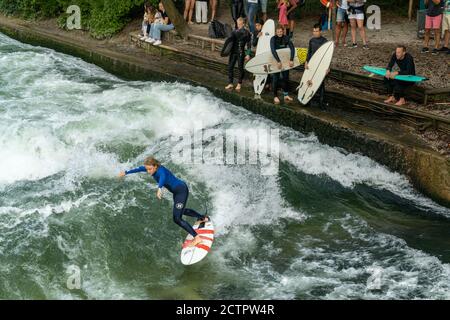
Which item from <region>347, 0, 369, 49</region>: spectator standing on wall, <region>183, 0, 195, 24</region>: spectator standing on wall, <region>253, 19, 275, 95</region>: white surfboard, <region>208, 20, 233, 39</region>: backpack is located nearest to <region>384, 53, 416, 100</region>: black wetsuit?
<region>253, 19, 275, 95</region>: white surfboard

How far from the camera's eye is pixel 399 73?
10578 mm

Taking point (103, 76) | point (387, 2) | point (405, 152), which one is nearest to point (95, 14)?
point (103, 76)

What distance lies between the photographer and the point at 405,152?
9.36 m

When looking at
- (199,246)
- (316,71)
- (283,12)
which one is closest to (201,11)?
(283,12)

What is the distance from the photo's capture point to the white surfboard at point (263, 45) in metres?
11.9

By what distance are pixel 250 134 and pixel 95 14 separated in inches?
382

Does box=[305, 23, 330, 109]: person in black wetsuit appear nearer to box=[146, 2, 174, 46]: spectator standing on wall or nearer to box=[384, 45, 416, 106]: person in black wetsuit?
box=[384, 45, 416, 106]: person in black wetsuit

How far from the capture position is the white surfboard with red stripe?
7.62 meters

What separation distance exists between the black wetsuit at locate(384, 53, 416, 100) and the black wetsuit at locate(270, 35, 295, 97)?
1.76m

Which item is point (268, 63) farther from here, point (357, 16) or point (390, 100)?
point (357, 16)

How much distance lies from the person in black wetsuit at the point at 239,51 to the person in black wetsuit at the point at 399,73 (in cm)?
282

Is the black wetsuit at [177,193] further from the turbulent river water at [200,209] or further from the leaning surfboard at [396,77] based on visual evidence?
the leaning surfboard at [396,77]

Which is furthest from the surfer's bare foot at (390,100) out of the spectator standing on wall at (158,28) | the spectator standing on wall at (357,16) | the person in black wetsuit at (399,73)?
the spectator standing on wall at (158,28)
